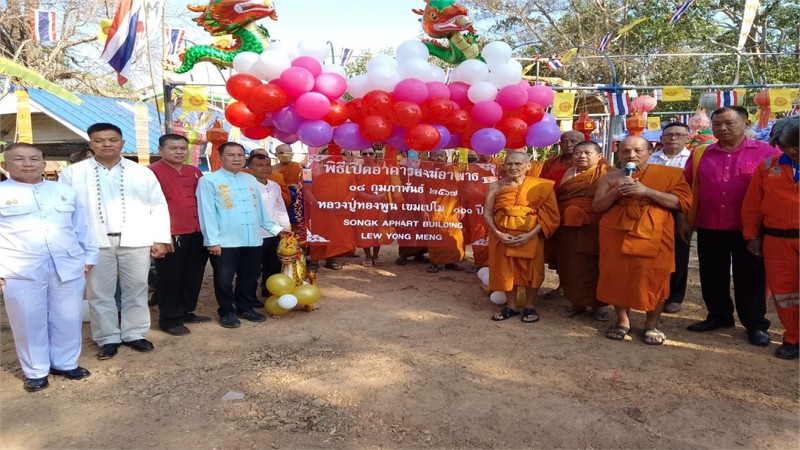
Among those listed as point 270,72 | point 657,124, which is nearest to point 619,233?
point 270,72

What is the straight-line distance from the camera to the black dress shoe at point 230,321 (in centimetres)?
416

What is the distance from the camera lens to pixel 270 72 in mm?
4457

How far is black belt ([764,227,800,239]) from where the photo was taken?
3.24m

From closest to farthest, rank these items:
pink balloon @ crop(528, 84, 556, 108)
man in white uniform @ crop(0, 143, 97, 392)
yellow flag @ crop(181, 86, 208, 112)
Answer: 1. man in white uniform @ crop(0, 143, 97, 392)
2. pink balloon @ crop(528, 84, 556, 108)
3. yellow flag @ crop(181, 86, 208, 112)

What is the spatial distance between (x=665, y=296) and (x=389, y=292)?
2637 mm

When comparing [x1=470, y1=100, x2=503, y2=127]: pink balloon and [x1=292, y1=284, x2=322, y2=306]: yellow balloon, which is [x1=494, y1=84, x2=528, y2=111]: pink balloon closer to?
[x1=470, y1=100, x2=503, y2=127]: pink balloon

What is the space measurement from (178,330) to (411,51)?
3210 mm

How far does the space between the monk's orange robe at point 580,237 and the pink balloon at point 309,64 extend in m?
2.43

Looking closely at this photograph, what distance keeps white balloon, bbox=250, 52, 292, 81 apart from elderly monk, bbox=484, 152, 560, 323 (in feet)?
7.12

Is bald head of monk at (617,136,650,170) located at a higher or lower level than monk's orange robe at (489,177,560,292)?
higher

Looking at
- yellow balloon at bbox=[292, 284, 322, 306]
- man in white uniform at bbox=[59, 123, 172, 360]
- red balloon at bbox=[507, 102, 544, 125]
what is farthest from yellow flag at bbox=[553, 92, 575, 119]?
man in white uniform at bbox=[59, 123, 172, 360]

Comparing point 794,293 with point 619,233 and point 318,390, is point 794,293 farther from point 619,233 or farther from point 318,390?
→ point 318,390

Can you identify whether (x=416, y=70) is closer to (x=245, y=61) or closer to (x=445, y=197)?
(x=445, y=197)

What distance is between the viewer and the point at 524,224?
4105 millimetres
